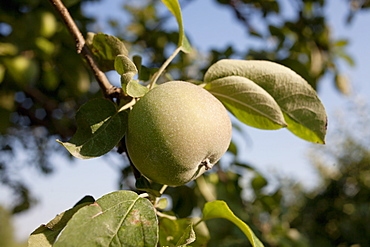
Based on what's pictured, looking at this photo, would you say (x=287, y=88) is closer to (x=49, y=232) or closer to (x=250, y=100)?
(x=250, y=100)

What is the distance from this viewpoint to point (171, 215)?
0.81m

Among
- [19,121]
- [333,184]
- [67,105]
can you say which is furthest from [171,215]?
[333,184]

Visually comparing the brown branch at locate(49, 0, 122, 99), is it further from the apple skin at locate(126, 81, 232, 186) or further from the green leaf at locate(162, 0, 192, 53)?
the green leaf at locate(162, 0, 192, 53)

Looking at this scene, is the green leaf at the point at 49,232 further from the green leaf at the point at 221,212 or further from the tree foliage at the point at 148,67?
the tree foliage at the point at 148,67

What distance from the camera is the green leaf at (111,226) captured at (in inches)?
16.6

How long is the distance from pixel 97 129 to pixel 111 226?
0.17 m

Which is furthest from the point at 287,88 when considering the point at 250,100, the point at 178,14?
the point at 178,14

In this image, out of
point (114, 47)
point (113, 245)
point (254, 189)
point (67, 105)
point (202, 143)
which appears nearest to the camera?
point (113, 245)

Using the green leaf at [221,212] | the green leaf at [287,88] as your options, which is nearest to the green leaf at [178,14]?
the green leaf at [287,88]

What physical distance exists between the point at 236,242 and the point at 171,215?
1.09 metres

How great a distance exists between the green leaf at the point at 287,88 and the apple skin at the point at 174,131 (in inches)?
6.0

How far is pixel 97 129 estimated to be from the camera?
0.57 meters

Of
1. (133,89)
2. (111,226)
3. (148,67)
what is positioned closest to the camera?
(111,226)

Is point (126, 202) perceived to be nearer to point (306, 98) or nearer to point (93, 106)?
point (93, 106)
